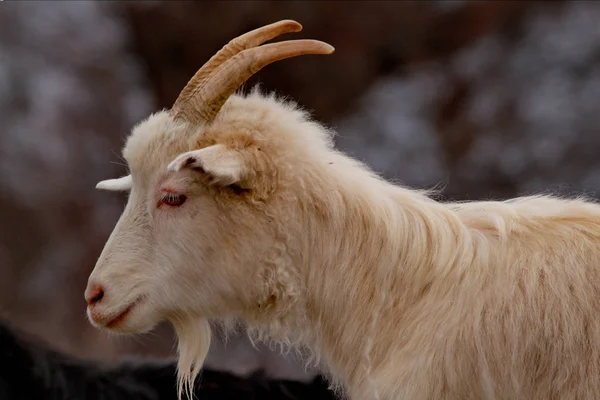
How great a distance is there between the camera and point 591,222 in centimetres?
210

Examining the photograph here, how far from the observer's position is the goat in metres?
3.62

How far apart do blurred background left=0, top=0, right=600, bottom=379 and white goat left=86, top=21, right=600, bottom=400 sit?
3210 mm

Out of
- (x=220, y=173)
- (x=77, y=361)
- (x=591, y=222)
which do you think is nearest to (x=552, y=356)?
(x=591, y=222)

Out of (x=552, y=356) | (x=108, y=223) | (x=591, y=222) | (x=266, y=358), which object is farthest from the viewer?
A: (x=108, y=223)

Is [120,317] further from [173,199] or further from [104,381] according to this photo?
[104,381]

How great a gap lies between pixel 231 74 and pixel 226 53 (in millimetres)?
148

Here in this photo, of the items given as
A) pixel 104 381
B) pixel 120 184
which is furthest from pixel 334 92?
pixel 120 184

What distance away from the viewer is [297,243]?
7.10 ft

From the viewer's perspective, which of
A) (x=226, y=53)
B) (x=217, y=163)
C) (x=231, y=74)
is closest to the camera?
(x=217, y=163)

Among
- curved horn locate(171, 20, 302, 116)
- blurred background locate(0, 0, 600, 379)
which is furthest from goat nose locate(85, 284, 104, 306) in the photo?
blurred background locate(0, 0, 600, 379)

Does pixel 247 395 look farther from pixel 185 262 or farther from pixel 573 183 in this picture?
pixel 573 183

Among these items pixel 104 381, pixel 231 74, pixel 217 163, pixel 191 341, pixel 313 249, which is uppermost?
pixel 231 74

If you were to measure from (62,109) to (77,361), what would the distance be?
2.18m

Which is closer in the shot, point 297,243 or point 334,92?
point 297,243
